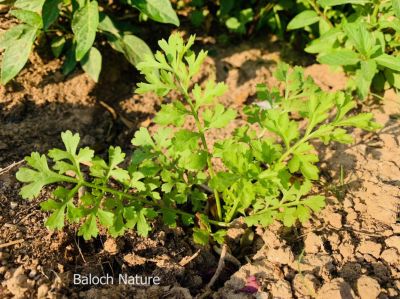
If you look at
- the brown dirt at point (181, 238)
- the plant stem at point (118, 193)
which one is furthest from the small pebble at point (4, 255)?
the plant stem at point (118, 193)

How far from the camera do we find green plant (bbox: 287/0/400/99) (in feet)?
8.63

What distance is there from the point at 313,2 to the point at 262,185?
175 centimetres

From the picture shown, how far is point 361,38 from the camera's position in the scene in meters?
2.62

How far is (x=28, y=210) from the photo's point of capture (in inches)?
91.3

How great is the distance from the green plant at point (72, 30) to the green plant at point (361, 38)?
100 cm

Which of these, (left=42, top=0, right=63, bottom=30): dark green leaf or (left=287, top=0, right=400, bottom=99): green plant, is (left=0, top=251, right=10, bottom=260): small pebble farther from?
(left=287, top=0, right=400, bottom=99): green plant

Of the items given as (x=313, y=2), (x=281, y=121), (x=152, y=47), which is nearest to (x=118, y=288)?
(x=281, y=121)

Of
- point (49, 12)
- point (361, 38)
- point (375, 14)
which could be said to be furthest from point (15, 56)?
point (375, 14)

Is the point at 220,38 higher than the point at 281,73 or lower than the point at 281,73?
lower

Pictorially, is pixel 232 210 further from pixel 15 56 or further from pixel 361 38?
pixel 15 56

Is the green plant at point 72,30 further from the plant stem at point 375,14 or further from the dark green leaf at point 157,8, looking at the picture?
the plant stem at point 375,14

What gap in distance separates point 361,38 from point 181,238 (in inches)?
59.8

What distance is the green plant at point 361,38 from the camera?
263 centimetres

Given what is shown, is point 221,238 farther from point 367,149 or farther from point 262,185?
point 367,149
